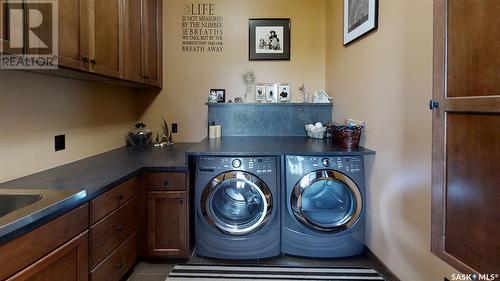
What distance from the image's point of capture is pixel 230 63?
325cm

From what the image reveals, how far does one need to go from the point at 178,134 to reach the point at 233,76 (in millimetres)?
905

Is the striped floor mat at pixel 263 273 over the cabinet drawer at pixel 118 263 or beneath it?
beneath

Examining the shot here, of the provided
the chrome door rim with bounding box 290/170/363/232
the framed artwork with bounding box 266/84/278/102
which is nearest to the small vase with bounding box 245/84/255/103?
the framed artwork with bounding box 266/84/278/102

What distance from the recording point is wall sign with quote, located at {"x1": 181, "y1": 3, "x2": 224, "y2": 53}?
10.5ft

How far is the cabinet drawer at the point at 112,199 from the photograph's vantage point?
1.55 m

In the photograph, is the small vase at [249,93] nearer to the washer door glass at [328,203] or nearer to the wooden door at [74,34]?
the washer door glass at [328,203]

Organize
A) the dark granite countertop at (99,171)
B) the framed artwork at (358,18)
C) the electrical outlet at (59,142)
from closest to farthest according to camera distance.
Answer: the dark granite countertop at (99,171), the electrical outlet at (59,142), the framed artwork at (358,18)

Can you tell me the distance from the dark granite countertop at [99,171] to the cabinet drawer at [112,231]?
199 millimetres

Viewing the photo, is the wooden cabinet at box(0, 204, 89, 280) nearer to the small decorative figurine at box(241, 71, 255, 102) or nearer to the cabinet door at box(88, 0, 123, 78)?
the cabinet door at box(88, 0, 123, 78)

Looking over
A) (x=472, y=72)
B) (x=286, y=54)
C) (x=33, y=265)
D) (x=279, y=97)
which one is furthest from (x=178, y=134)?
(x=472, y=72)

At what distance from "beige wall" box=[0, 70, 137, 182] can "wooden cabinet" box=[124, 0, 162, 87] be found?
0.37 meters

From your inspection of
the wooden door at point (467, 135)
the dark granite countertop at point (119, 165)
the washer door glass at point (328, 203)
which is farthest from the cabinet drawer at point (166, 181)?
the wooden door at point (467, 135)

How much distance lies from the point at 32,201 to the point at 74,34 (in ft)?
3.09

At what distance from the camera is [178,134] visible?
3.31 m
